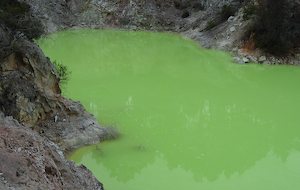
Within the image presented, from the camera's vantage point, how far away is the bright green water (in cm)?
1209

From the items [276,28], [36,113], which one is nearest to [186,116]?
[36,113]

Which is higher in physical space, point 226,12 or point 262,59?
point 226,12

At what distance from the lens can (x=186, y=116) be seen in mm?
16359

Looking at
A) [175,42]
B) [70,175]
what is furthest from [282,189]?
[175,42]

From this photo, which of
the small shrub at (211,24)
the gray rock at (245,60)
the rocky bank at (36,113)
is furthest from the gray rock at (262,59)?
the small shrub at (211,24)

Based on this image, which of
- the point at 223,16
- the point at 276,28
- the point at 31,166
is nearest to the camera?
the point at 31,166

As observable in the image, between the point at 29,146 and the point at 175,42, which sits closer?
the point at 29,146

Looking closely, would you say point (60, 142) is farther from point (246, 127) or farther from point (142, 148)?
point (246, 127)

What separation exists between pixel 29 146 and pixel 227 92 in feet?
36.9

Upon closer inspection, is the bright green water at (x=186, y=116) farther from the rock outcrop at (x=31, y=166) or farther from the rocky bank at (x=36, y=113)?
the rock outcrop at (x=31, y=166)

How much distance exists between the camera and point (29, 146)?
30.5 ft

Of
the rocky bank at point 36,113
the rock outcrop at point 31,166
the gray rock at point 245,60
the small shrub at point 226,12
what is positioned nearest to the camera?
the rock outcrop at point 31,166

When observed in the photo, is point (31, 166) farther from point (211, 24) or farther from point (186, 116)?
point (211, 24)

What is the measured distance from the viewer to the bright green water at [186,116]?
39.7 ft
